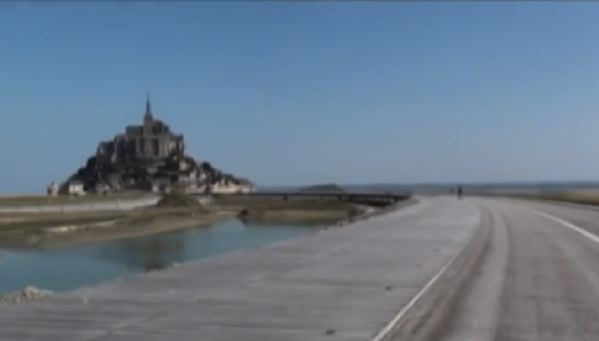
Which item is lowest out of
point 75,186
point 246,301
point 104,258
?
point 104,258

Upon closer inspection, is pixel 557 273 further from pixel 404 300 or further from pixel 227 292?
pixel 227 292

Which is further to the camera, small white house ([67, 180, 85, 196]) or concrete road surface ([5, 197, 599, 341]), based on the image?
small white house ([67, 180, 85, 196])

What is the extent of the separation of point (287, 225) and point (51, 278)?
173 feet

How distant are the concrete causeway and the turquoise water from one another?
11748 mm

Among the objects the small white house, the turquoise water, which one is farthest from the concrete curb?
the small white house

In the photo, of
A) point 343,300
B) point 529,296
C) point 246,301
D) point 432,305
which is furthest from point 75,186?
point 432,305

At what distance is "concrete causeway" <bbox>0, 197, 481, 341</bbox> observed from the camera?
12109 mm

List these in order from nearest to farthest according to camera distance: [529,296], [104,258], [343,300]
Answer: [343,300] < [529,296] < [104,258]

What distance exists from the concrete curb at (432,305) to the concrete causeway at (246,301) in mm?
→ 202

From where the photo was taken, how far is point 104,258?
4591 cm

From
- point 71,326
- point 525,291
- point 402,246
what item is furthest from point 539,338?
point 402,246

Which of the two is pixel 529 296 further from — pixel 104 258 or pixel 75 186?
pixel 75 186

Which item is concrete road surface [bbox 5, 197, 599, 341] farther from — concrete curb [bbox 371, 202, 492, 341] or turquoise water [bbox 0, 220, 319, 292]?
turquoise water [bbox 0, 220, 319, 292]

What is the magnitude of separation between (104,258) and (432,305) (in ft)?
109
